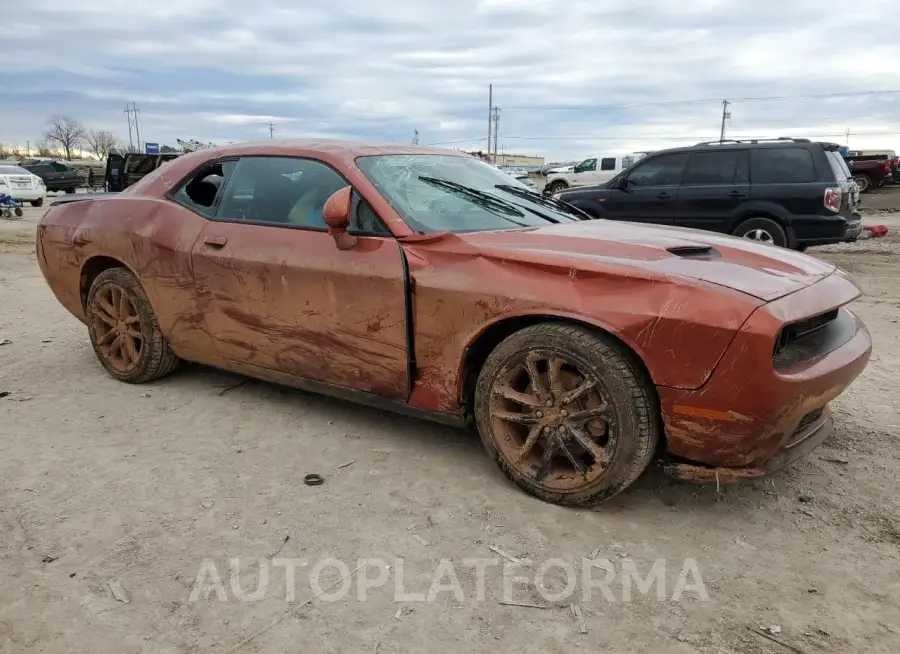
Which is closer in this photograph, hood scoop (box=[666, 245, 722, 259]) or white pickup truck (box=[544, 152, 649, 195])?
hood scoop (box=[666, 245, 722, 259])

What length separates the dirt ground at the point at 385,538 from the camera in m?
2.09

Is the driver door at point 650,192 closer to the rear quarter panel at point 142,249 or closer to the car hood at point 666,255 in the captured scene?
the car hood at point 666,255

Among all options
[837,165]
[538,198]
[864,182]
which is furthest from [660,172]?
[864,182]

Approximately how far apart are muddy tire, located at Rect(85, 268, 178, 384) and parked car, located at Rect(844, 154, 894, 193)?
24.4 metres

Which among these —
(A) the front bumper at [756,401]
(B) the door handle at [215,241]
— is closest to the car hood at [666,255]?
(A) the front bumper at [756,401]

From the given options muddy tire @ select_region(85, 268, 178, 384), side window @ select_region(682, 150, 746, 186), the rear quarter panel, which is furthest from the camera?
side window @ select_region(682, 150, 746, 186)

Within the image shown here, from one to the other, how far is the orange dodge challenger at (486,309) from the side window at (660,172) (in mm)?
6145

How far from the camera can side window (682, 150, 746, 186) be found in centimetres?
910

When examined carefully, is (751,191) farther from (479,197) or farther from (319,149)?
(319,149)

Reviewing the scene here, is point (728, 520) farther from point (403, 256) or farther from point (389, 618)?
point (403, 256)

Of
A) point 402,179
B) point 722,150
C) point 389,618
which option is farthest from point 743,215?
point 389,618

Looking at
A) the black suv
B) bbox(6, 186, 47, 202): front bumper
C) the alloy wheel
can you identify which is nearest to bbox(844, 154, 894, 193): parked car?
the black suv

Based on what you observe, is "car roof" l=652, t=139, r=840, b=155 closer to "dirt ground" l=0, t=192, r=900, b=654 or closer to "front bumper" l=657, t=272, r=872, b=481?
"dirt ground" l=0, t=192, r=900, b=654

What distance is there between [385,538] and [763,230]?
7802mm
